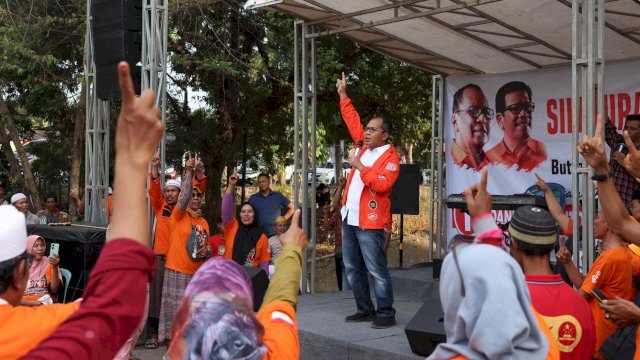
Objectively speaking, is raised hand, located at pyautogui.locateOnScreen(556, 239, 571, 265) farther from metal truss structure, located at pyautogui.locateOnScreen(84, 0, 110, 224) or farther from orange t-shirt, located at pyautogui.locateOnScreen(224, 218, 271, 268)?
metal truss structure, located at pyautogui.locateOnScreen(84, 0, 110, 224)

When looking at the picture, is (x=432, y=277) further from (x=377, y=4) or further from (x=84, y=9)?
(x=84, y=9)

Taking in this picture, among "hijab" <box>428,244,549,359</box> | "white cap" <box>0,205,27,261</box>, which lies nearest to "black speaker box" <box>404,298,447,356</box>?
"hijab" <box>428,244,549,359</box>

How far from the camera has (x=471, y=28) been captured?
955cm

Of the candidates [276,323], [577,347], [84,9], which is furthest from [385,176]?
[84,9]

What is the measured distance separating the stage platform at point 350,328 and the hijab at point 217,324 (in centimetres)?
450

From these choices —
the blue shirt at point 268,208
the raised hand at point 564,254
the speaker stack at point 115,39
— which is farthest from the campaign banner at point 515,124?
the raised hand at point 564,254

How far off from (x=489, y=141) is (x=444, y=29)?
199cm

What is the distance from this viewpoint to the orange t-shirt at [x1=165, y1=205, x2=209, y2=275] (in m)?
8.35

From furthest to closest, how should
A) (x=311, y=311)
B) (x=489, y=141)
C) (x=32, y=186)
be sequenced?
(x=32, y=186) < (x=489, y=141) < (x=311, y=311)

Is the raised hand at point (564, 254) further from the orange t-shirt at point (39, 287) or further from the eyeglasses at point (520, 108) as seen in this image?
the eyeglasses at point (520, 108)

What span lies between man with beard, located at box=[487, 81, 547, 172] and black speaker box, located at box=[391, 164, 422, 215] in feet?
4.05

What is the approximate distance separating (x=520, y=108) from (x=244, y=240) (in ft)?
13.9

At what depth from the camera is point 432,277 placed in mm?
9359

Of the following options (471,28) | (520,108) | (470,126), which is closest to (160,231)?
(471,28)
